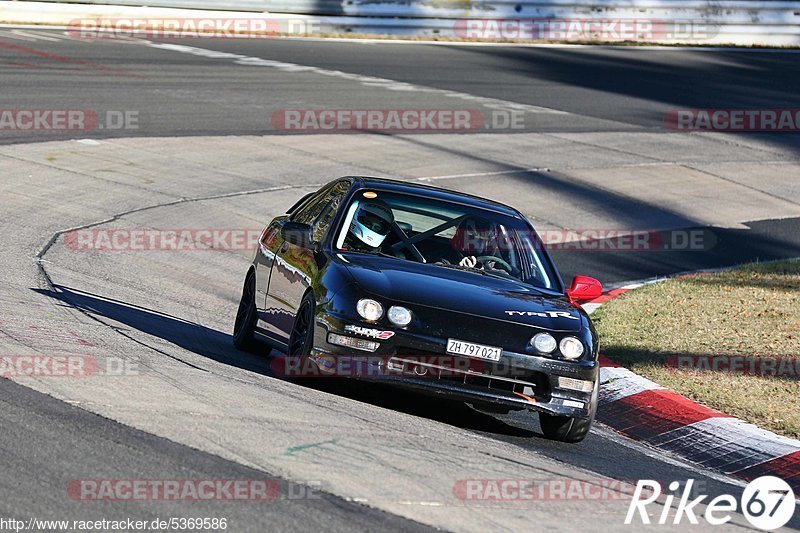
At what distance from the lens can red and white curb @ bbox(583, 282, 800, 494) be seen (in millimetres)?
7809

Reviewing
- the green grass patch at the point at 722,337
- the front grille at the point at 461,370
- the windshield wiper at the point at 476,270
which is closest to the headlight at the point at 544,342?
the front grille at the point at 461,370

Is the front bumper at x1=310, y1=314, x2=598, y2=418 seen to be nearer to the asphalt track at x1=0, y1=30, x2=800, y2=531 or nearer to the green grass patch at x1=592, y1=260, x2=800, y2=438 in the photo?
the asphalt track at x1=0, y1=30, x2=800, y2=531

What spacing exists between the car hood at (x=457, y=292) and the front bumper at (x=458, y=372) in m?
0.25

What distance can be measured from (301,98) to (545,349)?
15.6 m

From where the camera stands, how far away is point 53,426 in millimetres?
5922

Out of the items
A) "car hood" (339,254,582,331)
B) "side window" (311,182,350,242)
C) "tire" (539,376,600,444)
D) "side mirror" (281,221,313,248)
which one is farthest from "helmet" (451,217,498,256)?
"tire" (539,376,600,444)

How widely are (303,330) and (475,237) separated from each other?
58.8 inches

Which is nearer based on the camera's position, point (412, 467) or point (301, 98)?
point (412, 467)

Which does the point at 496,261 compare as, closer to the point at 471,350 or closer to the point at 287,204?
the point at 471,350

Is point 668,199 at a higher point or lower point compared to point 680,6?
lower

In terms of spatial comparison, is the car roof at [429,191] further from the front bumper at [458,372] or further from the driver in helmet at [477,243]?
the front bumper at [458,372]

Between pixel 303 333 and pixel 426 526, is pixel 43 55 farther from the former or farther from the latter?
pixel 426 526

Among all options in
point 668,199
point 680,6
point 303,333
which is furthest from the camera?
point 680,6

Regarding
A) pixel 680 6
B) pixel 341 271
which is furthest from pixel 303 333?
pixel 680 6
